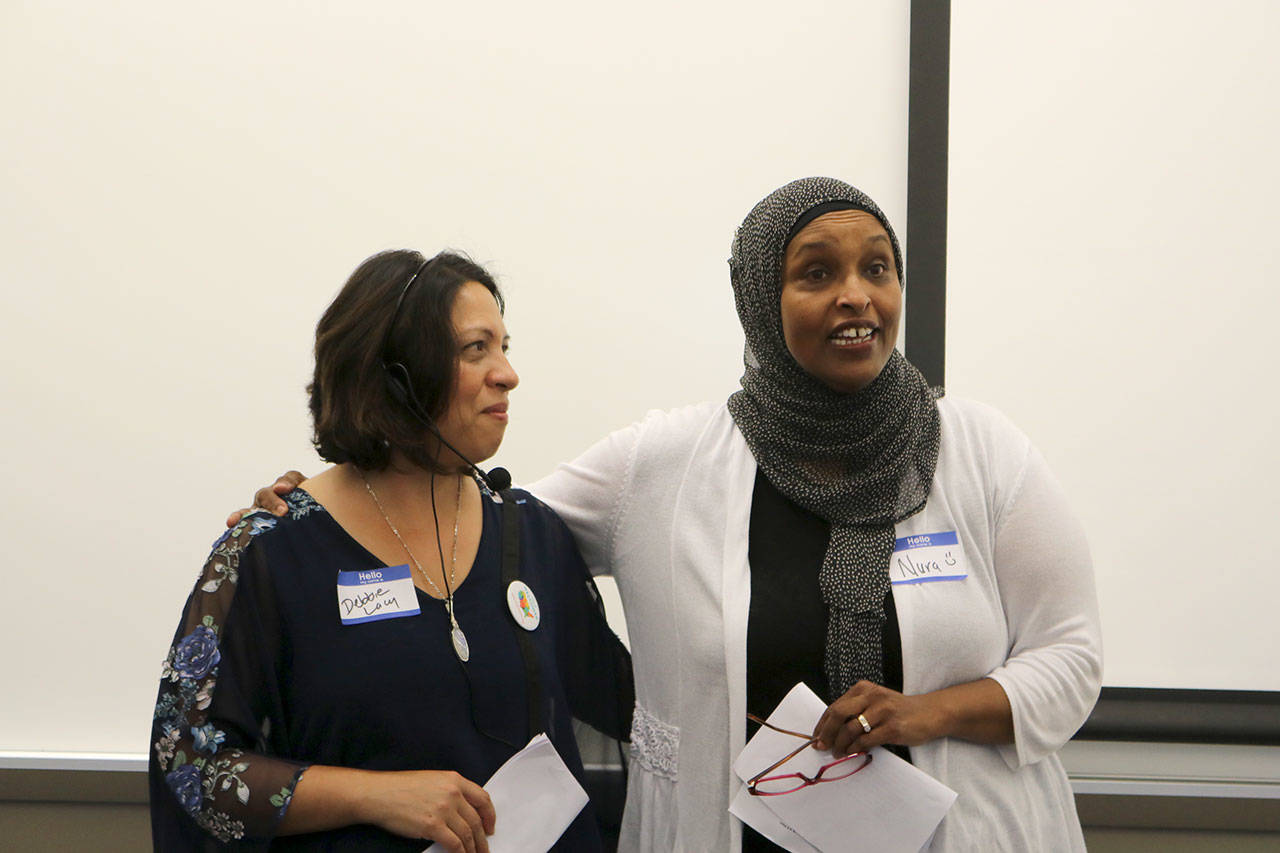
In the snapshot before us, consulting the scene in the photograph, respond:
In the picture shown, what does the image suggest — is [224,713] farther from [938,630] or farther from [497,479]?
[938,630]

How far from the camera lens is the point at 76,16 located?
2.30 meters

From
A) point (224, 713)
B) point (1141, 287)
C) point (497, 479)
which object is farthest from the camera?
point (1141, 287)

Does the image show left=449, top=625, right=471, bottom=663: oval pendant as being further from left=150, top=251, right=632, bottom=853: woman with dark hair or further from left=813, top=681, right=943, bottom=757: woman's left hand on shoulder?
left=813, top=681, right=943, bottom=757: woman's left hand on shoulder

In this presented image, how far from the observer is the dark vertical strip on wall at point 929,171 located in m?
2.25

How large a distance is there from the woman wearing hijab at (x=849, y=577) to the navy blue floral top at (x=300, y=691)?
25cm

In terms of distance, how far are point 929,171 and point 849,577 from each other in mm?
1272

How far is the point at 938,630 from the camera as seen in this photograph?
4.36 ft

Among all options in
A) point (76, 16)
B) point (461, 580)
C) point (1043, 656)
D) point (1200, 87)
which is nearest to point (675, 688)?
point (461, 580)

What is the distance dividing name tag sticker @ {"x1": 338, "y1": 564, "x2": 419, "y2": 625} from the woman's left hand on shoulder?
1.83 feet

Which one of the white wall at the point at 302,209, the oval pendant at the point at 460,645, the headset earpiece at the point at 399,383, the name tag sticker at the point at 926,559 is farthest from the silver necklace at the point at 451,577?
the white wall at the point at 302,209

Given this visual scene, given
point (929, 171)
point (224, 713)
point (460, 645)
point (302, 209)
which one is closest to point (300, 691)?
point (224, 713)

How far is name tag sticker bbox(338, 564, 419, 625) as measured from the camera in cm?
123

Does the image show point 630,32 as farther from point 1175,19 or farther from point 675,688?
point 675,688

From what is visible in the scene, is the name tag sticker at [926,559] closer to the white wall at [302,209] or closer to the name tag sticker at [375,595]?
the name tag sticker at [375,595]
